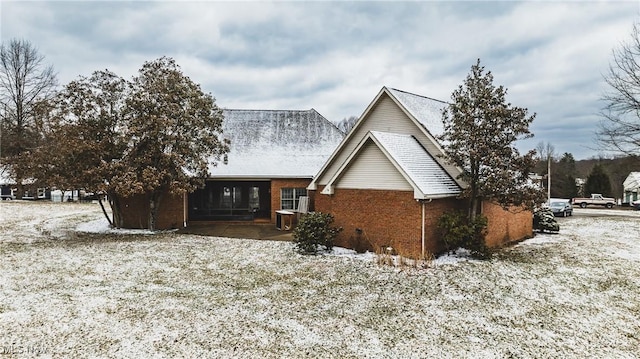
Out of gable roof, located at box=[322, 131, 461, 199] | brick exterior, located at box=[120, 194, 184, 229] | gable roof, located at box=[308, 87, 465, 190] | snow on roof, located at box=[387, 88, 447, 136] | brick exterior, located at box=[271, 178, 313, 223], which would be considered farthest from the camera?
brick exterior, located at box=[271, 178, 313, 223]

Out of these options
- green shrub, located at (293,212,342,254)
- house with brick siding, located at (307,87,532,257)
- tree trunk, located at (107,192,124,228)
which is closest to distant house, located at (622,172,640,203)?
house with brick siding, located at (307,87,532,257)

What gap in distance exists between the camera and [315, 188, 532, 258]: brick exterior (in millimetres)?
13625

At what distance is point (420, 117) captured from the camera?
16.6 metres

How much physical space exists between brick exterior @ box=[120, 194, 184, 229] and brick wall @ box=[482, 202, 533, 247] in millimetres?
14953

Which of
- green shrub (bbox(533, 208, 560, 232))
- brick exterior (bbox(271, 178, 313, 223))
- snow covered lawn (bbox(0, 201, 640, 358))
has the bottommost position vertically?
snow covered lawn (bbox(0, 201, 640, 358))

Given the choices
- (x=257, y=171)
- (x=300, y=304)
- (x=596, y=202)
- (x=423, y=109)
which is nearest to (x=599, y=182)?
(x=596, y=202)

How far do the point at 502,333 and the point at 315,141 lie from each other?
17724 millimetres

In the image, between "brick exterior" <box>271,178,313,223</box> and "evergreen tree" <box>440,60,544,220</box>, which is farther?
"brick exterior" <box>271,178,313,223</box>

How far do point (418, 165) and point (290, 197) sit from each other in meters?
9.60

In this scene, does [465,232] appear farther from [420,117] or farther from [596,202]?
[596,202]

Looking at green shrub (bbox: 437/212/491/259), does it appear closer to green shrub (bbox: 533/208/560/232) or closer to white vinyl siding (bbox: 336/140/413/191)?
white vinyl siding (bbox: 336/140/413/191)

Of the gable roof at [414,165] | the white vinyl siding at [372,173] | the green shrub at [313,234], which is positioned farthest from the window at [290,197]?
the green shrub at [313,234]

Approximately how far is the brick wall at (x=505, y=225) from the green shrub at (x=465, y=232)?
2307 millimetres

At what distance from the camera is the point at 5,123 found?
113 ft
